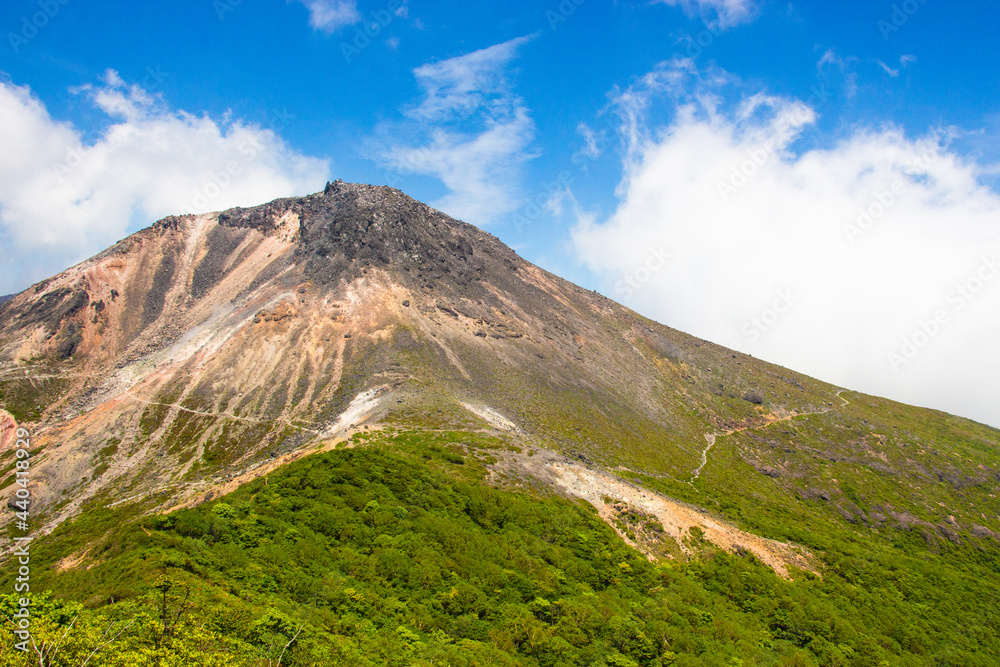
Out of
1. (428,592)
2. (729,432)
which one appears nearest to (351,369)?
(428,592)

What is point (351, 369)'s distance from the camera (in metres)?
80.1

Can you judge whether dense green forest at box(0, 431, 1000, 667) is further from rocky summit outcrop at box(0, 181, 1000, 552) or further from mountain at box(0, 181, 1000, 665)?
rocky summit outcrop at box(0, 181, 1000, 552)

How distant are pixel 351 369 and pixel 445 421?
2644 cm

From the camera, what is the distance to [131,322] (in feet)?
331

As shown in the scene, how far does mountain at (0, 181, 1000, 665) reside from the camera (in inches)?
1559

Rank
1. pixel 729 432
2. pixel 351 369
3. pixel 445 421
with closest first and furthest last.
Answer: pixel 445 421, pixel 351 369, pixel 729 432

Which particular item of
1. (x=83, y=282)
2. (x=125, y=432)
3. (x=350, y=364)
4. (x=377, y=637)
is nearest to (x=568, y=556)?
(x=377, y=637)

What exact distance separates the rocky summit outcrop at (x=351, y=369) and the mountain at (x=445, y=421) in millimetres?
539

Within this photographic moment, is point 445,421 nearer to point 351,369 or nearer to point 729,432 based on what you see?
point 351,369

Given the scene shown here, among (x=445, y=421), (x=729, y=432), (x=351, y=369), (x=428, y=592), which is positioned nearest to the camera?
(x=428, y=592)

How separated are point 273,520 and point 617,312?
122 m

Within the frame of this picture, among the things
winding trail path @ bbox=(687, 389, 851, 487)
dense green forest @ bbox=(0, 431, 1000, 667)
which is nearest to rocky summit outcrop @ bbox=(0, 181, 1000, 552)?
winding trail path @ bbox=(687, 389, 851, 487)

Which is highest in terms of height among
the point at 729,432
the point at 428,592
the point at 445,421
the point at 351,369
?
the point at 729,432

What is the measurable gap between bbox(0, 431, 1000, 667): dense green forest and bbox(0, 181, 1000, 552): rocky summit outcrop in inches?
702
